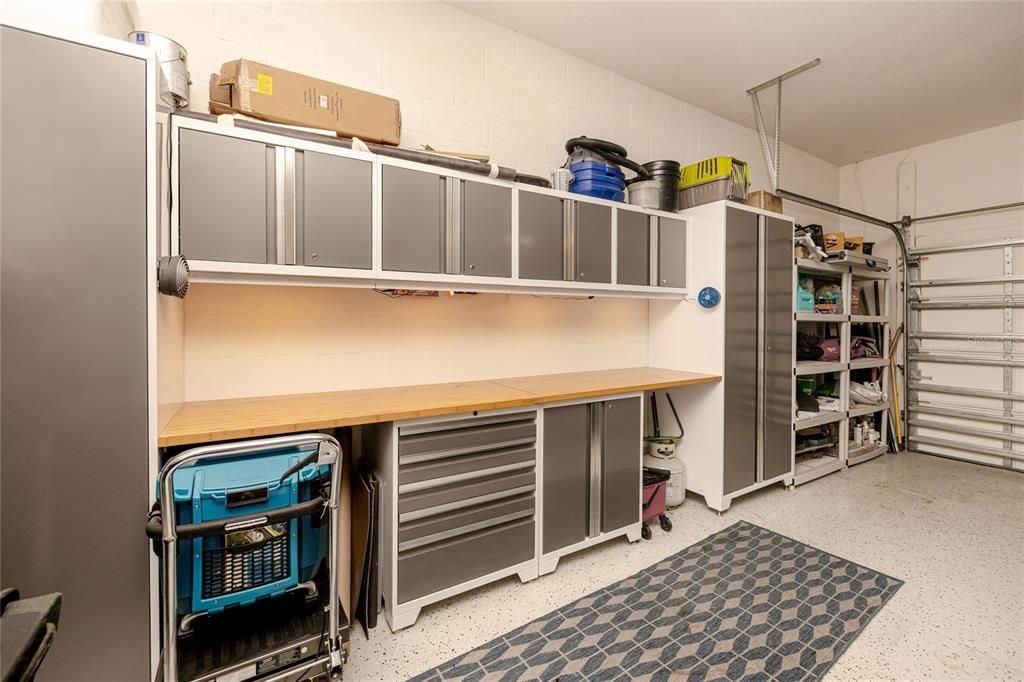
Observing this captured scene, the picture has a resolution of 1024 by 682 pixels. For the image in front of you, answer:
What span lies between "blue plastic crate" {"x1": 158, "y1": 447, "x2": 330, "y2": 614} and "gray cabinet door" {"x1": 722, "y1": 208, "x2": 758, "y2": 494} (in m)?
2.78

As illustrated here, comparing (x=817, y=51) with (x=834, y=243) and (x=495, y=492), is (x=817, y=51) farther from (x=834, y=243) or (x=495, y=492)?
(x=495, y=492)

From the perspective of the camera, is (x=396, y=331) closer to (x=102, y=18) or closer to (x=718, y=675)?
(x=102, y=18)

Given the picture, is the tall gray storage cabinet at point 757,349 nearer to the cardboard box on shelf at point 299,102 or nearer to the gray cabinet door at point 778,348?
the gray cabinet door at point 778,348

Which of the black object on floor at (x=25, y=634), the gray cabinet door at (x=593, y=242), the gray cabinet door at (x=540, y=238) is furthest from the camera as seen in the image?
the gray cabinet door at (x=593, y=242)

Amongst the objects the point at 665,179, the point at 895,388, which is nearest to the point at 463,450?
the point at 665,179

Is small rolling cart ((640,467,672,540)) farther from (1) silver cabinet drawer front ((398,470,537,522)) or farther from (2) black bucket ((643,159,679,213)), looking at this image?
(2) black bucket ((643,159,679,213))

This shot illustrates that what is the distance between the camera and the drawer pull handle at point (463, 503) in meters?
1.91

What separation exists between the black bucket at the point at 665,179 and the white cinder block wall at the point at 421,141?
56cm

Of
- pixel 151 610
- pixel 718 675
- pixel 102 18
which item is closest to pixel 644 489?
pixel 718 675

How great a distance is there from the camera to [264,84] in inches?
73.8

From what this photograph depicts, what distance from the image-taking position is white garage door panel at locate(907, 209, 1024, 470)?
4129 millimetres

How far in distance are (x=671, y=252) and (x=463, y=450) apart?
2.12m

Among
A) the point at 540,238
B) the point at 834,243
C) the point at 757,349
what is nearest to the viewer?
the point at 540,238

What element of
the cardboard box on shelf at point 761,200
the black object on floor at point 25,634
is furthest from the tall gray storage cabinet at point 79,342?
the cardboard box on shelf at point 761,200
